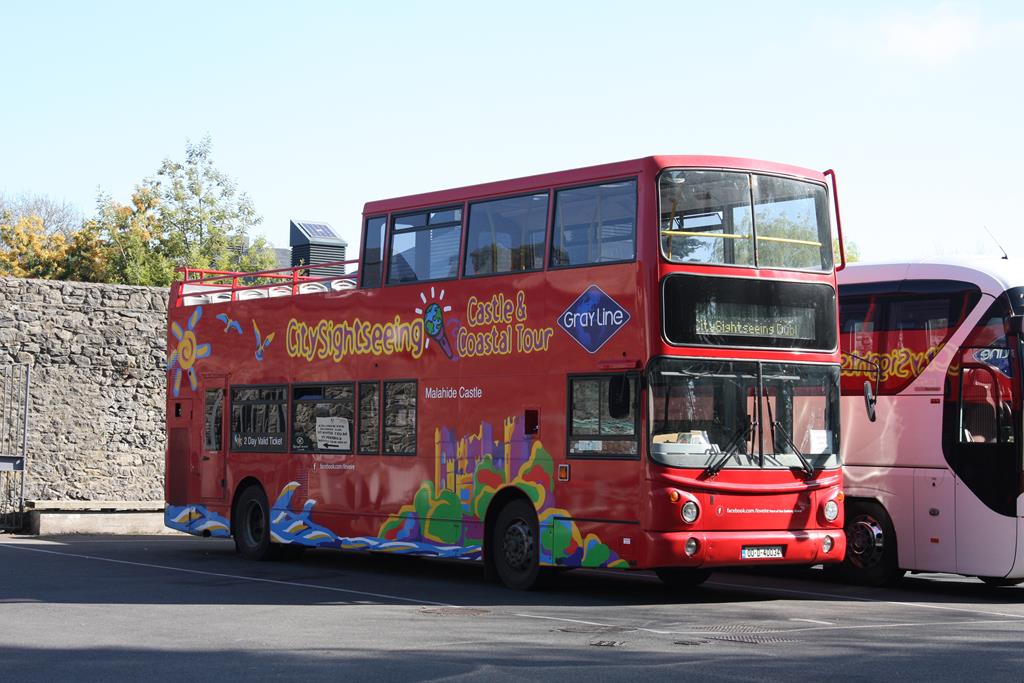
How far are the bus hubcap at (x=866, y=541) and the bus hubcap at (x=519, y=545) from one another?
3.76 meters

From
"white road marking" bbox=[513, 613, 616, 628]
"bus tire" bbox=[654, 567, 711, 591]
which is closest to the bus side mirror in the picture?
"bus tire" bbox=[654, 567, 711, 591]

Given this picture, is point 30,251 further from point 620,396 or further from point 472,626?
point 472,626

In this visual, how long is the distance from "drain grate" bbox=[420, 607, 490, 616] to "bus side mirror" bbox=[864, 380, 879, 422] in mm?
4965

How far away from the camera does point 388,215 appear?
18312 mm

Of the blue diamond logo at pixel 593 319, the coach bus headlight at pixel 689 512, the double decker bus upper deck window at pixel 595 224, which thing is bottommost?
the coach bus headlight at pixel 689 512

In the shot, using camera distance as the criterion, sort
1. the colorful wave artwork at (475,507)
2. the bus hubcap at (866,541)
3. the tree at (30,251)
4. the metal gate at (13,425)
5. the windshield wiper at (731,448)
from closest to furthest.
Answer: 1. the windshield wiper at (731,448)
2. the colorful wave artwork at (475,507)
3. the bus hubcap at (866,541)
4. the metal gate at (13,425)
5. the tree at (30,251)

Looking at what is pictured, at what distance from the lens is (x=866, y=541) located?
56.0ft

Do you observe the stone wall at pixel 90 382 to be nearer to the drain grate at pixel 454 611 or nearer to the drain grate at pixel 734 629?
the drain grate at pixel 454 611

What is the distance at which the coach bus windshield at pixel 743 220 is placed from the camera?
1472 cm

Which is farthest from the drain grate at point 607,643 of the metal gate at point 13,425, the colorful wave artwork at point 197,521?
the metal gate at point 13,425

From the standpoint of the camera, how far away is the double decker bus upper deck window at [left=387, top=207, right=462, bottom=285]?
17.2 meters

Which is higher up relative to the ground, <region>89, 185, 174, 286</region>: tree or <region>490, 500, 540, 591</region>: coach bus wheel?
<region>89, 185, 174, 286</region>: tree

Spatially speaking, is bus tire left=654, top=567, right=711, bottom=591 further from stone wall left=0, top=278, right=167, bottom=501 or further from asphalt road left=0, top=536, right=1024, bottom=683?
stone wall left=0, top=278, right=167, bottom=501

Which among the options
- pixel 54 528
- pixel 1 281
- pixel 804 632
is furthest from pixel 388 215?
pixel 1 281
